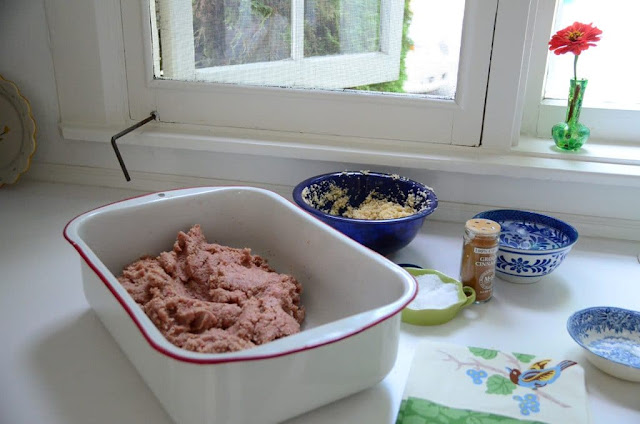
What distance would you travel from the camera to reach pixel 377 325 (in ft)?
1.99

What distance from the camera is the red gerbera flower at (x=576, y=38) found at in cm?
106

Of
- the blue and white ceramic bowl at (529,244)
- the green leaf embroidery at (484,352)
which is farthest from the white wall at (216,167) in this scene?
the green leaf embroidery at (484,352)

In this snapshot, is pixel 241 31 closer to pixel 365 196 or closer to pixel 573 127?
pixel 365 196

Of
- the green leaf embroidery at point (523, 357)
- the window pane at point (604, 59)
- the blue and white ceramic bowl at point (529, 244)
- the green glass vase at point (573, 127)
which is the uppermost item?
the window pane at point (604, 59)

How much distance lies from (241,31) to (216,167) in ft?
0.94

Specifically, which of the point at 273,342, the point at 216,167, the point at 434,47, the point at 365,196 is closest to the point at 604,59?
the point at 434,47

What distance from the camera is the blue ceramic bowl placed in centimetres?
91

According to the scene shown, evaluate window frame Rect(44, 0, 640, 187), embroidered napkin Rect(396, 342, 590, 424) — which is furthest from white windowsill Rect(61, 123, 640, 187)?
embroidered napkin Rect(396, 342, 590, 424)

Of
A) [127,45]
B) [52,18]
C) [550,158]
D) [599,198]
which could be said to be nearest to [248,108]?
[127,45]

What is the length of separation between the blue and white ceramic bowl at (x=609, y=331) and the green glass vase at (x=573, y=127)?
0.44 metres

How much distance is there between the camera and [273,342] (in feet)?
1.85

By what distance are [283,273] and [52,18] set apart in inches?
29.9

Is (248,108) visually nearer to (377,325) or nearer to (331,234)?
(331,234)

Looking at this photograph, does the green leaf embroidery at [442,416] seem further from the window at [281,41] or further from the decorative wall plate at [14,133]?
the decorative wall plate at [14,133]
